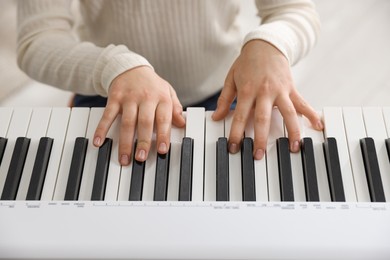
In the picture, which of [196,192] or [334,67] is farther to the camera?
[334,67]

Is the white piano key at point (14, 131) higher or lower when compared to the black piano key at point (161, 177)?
higher

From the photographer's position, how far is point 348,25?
1.68 m

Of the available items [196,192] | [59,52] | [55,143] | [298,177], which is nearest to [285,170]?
[298,177]

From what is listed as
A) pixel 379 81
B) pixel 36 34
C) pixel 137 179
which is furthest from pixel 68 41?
pixel 379 81

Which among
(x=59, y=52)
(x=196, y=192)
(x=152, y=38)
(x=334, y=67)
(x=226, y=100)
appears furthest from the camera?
(x=334, y=67)

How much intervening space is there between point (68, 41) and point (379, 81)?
3.29ft

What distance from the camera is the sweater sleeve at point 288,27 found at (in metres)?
0.85

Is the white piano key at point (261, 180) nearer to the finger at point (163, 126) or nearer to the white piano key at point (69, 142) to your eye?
the finger at point (163, 126)

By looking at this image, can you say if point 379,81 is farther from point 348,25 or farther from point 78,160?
point 78,160

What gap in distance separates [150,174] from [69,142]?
0.14 meters

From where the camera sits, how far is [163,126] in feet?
2.37

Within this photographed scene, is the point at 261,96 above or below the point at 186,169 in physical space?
above

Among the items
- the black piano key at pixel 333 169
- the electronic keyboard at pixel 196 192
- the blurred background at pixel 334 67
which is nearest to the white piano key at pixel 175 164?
the electronic keyboard at pixel 196 192

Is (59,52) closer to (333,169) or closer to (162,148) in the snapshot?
(162,148)
